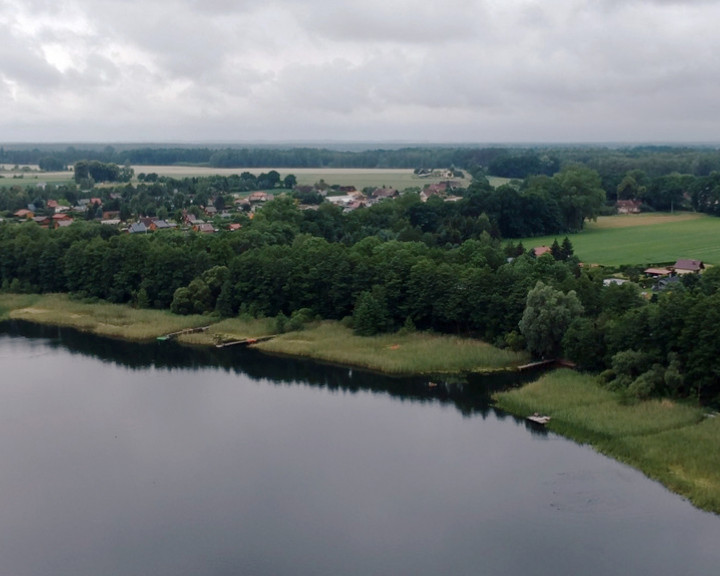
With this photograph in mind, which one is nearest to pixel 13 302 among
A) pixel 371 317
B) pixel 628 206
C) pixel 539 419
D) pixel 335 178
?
pixel 371 317

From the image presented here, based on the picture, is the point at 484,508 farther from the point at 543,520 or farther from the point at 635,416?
the point at 635,416

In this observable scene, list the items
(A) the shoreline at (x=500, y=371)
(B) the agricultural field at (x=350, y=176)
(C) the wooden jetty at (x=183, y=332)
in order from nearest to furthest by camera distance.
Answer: (A) the shoreline at (x=500, y=371)
(C) the wooden jetty at (x=183, y=332)
(B) the agricultural field at (x=350, y=176)

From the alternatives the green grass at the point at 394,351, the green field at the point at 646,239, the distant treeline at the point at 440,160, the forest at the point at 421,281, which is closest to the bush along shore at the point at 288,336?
the green grass at the point at 394,351

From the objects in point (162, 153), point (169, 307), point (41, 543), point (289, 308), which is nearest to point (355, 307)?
point (289, 308)

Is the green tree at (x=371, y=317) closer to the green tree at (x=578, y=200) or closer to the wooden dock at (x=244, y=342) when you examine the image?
the wooden dock at (x=244, y=342)

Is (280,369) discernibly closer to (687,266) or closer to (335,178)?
(687,266)
